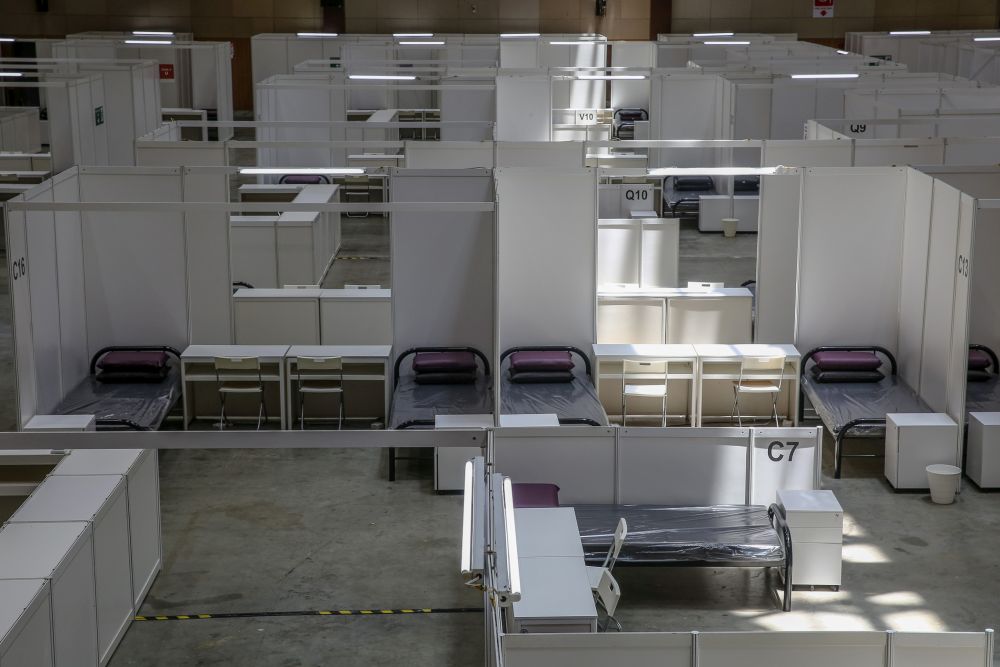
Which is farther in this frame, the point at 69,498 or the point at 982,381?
the point at 982,381

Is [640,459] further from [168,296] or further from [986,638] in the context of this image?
[168,296]

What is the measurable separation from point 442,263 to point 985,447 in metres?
4.43

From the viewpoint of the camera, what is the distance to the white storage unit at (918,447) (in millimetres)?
9625

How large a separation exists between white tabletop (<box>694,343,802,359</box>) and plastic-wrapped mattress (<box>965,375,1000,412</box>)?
1397mm

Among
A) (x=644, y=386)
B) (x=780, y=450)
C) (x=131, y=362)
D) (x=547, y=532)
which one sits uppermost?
(x=131, y=362)

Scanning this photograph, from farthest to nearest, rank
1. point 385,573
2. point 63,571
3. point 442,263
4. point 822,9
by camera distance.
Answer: point 822,9 → point 442,263 → point 385,573 → point 63,571

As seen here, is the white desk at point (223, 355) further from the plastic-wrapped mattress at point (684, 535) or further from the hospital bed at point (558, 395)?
the plastic-wrapped mattress at point (684, 535)

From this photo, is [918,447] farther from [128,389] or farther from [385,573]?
[128,389]

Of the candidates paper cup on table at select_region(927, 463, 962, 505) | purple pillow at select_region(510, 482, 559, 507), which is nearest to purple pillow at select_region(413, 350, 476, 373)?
purple pillow at select_region(510, 482, 559, 507)

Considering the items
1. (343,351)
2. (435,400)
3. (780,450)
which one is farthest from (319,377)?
(780,450)

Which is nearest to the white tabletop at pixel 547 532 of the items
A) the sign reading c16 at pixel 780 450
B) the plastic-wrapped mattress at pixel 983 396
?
the sign reading c16 at pixel 780 450

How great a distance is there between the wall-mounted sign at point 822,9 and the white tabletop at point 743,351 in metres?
22.1

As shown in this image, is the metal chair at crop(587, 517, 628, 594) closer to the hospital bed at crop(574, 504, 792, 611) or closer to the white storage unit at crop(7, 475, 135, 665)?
the hospital bed at crop(574, 504, 792, 611)

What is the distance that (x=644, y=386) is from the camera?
10.7 meters
